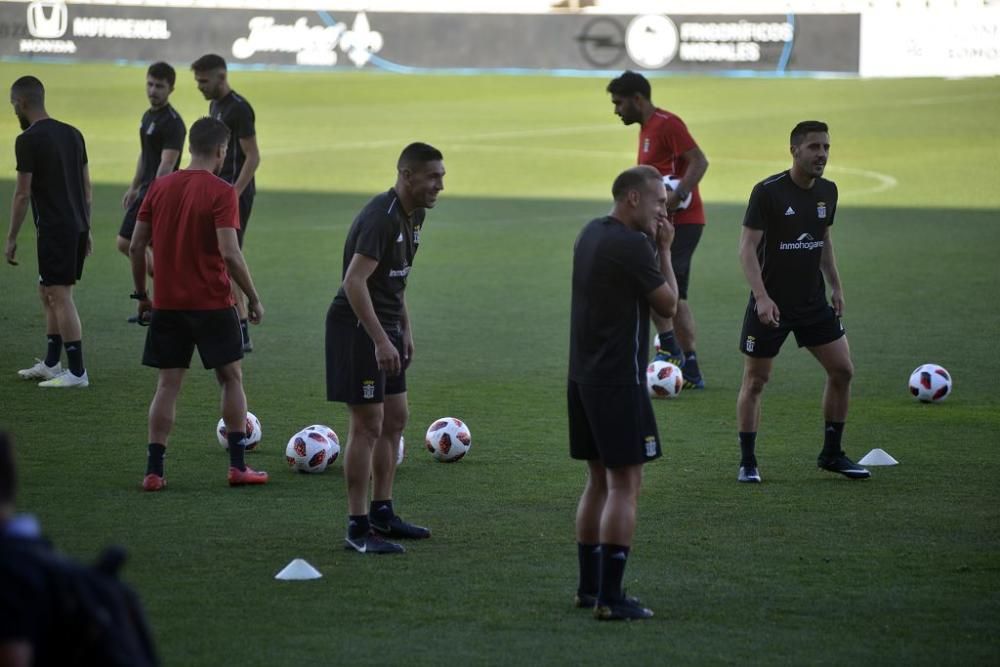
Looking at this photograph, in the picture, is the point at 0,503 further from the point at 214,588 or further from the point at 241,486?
the point at 241,486

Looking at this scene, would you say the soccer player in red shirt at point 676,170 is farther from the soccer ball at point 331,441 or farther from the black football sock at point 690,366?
the soccer ball at point 331,441

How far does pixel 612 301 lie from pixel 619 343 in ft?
0.62

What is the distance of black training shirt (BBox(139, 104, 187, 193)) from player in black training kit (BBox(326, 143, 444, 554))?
242 inches

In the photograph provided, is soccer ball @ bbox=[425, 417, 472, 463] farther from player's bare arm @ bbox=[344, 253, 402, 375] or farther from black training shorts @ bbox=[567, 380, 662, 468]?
black training shorts @ bbox=[567, 380, 662, 468]

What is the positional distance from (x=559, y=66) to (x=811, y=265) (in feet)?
109

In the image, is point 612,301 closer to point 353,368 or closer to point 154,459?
point 353,368

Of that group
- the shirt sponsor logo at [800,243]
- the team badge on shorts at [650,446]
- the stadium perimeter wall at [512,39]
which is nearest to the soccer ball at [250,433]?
the shirt sponsor logo at [800,243]

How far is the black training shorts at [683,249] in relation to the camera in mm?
13430

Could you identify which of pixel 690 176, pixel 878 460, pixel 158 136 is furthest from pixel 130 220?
pixel 878 460

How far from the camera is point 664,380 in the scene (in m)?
12.5

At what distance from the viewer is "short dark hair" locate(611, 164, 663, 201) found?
271 inches

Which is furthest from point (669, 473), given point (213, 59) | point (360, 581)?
point (213, 59)

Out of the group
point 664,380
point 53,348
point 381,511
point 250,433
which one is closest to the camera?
point 381,511

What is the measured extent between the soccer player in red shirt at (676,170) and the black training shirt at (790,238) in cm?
298
